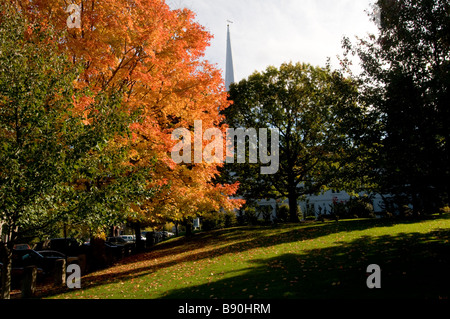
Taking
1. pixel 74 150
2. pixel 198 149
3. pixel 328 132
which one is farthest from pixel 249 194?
pixel 74 150

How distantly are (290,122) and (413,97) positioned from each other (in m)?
17.9

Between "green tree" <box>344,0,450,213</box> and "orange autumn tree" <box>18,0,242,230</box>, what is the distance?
6230 millimetres

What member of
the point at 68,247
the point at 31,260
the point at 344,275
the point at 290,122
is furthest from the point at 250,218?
the point at 344,275

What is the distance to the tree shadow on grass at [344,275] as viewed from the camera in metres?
6.12

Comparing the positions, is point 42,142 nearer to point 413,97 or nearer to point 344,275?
point 344,275

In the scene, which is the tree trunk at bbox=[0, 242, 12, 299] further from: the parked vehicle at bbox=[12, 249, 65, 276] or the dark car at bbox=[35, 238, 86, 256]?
the dark car at bbox=[35, 238, 86, 256]

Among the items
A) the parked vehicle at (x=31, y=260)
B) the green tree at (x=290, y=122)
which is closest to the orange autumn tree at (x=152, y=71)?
the parked vehicle at (x=31, y=260)

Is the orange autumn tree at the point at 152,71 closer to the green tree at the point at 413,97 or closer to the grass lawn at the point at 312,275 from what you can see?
the grass lawn at the point at 312,275

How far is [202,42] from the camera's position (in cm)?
1151

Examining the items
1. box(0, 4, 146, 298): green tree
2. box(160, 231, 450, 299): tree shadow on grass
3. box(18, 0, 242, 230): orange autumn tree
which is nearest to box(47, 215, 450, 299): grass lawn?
box(160, 231, 450, 299): tree shadow on grass

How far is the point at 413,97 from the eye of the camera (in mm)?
7059

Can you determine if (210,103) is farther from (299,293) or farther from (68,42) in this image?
(299,293)

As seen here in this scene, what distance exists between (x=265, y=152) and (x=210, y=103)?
13570 millimetres

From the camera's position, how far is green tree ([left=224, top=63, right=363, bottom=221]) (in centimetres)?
2375
